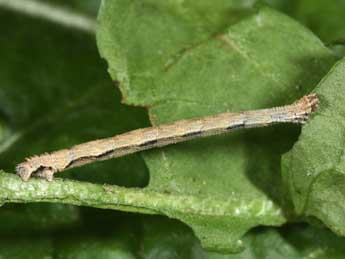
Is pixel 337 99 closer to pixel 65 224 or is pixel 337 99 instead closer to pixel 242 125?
pixel 242 125

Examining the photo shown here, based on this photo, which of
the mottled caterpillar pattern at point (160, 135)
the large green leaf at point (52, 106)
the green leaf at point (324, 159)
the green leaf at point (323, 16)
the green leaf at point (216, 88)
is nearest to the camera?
the green leaf at point (324, 159)

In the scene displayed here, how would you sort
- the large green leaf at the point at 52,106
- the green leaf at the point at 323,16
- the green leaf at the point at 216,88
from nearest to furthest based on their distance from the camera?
the green leaf at the point at 216,88 < the large green leaf at the point at 52,106 < the green leaf at the point at 323,16

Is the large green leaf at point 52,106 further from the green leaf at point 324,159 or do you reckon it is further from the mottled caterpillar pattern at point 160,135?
the green leaf at point 324,159

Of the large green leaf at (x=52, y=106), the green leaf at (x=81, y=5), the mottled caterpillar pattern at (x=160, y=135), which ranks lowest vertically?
the large green leaf at (x=52, y=106)

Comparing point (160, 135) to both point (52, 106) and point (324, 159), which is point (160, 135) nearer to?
point (324, 159)

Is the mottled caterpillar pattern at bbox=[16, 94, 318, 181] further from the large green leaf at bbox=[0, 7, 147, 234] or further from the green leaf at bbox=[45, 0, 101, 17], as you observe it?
the green leaf at bbox=[45, 0, 101, 17]

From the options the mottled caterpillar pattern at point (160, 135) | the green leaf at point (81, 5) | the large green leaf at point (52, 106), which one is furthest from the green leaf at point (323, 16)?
the green leaf at point (81, 5)

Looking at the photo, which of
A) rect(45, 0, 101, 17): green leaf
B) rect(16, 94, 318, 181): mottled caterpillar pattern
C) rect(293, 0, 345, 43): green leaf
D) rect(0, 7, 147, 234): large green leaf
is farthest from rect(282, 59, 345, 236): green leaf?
rect(45, 0, 101, 17): green leaf
